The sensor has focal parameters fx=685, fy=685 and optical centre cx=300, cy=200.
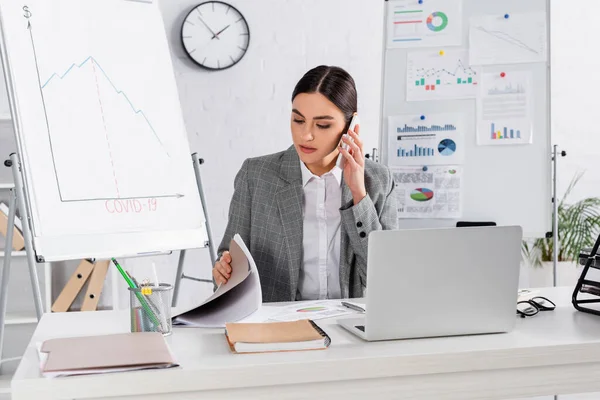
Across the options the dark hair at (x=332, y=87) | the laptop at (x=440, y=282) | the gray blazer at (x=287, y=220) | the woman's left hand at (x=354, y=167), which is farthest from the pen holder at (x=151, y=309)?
the dark hair at (x=332, y=87)

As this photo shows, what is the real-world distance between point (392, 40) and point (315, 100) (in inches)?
34.9

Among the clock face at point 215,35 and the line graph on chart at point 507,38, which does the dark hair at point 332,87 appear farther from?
the clock face at point 215,35

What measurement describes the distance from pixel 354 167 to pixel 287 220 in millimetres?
239

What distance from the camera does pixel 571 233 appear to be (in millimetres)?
3311

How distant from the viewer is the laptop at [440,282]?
111cm

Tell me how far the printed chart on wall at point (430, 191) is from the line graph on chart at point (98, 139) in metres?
1.18

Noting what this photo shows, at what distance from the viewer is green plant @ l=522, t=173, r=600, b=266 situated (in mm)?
3270

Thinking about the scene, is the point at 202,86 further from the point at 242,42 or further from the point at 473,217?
the point at 473,217

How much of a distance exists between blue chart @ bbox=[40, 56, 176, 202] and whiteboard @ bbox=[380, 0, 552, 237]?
4.23 feet

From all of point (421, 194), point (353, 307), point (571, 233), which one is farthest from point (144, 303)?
point (571, 233)

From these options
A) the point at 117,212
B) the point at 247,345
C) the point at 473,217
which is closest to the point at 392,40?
the point at 473,217

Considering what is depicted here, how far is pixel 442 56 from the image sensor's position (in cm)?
254

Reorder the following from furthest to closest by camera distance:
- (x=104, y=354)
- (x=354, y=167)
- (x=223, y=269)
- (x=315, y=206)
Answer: (x=315, y=206) → (x=354, y=167) → (x=223, y=269) → (x=104, y=354)

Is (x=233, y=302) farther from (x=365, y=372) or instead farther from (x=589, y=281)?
(x=589, y=281)
